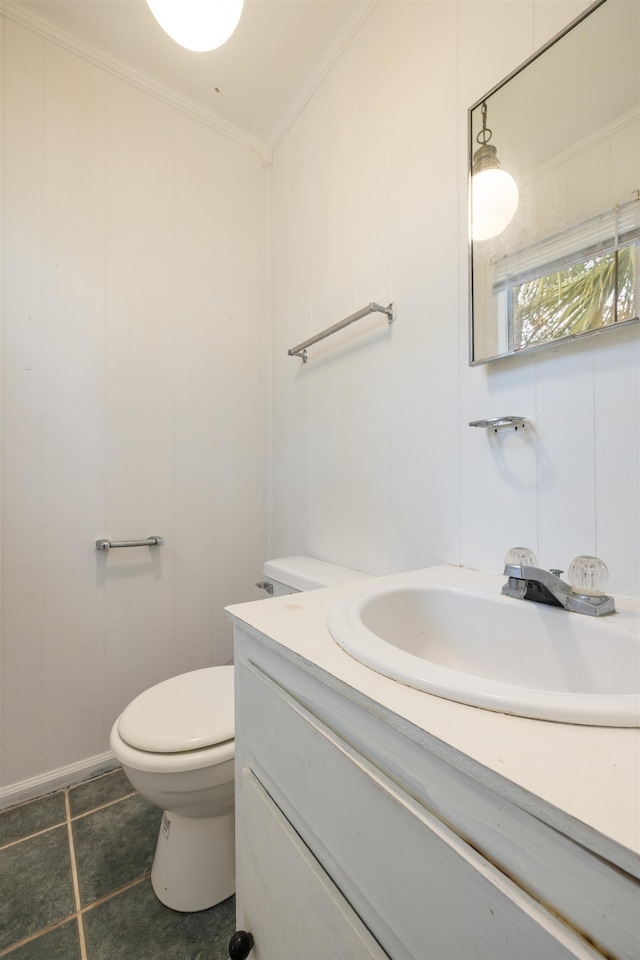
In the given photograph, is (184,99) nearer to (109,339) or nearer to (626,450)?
(109,339)

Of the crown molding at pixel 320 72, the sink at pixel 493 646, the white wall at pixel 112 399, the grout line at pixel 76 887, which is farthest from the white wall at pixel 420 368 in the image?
the grout line at pixel 76 887

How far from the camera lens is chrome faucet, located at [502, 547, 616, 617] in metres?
0.61

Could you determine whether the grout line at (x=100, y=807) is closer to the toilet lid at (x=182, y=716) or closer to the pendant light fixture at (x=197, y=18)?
the toilet lid at (x=182, y=716)

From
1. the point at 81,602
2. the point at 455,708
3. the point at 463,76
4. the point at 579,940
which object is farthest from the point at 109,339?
the point at 579,940

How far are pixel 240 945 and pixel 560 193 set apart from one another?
1451mm

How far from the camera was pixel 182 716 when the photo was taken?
0.98m

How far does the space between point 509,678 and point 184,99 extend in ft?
7.25

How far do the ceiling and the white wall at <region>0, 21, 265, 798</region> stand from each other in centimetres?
8

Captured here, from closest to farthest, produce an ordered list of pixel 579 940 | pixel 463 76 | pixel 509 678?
pixel 579 940, pixel 509 678, pixel 463 76

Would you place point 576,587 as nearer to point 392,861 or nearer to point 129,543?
point 392,861

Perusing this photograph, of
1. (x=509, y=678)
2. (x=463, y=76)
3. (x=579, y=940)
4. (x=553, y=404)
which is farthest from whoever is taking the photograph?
(x=463, y=76)

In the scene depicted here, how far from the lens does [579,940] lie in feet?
0.88

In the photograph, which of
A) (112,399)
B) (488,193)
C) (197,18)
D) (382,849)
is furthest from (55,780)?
(197,18)

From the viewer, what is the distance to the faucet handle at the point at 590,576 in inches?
24.6
